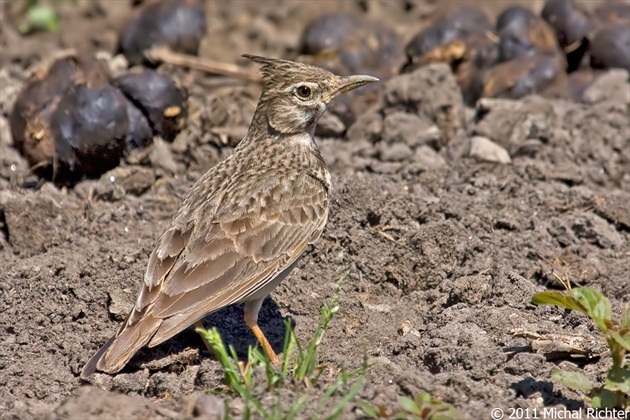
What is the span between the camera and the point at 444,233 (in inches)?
263

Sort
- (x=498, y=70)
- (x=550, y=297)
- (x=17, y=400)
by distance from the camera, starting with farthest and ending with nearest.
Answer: (x=498, y=70) → (x=17, y=400) → (x=550, y=297)

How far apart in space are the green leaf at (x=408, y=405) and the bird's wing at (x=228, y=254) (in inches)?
60.8

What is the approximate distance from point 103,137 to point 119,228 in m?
0.98

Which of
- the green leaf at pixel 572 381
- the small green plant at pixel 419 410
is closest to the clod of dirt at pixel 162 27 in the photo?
the small green plant at pixel 419 410

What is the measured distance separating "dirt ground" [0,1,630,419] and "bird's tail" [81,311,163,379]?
0.12 meters

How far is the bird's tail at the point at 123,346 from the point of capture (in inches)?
210

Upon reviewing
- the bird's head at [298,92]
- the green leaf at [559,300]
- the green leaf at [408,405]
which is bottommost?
the green leaf at [408,405]

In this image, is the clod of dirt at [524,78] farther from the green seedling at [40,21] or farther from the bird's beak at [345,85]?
the green seedling at [40,21]

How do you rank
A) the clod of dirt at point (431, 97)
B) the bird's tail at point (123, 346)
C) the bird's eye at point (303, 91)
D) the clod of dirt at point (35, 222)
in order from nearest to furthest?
1. the bird's tail at point (123, 346)
2. the bird's eye at point (303, 91)
3. the clod of dirt at point (35, 222)
4. the clod of dirt at point (431, 97)

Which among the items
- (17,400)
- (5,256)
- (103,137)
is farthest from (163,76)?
(17,400)

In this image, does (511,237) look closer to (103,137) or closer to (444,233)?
(444,233)

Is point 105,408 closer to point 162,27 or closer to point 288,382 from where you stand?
point 288,382

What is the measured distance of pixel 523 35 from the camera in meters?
9.22

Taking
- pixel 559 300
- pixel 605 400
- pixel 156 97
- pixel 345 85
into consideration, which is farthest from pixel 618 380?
pixel 156 97
